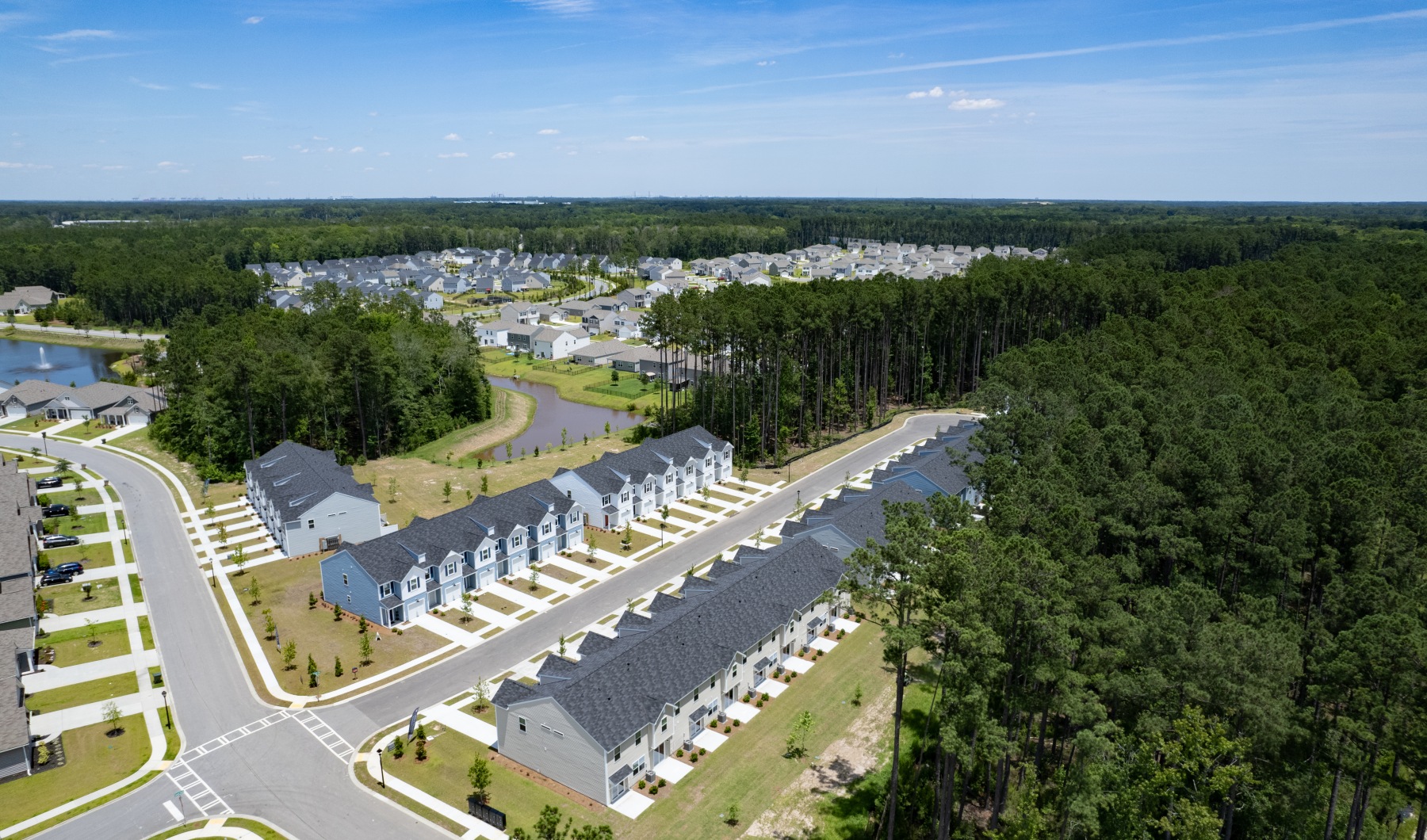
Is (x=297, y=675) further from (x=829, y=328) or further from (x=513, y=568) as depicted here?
(x=829, y=328)

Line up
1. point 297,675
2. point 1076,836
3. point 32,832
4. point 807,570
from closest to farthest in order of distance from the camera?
point 1076,836 < point 32,832 < point 297,675 < point 807,570

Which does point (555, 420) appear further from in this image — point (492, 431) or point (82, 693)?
point (82, 693)

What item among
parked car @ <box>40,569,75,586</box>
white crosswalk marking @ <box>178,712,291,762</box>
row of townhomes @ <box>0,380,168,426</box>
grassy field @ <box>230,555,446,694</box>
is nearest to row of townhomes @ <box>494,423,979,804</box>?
grassy field @ <box>230,555,446,694</box>

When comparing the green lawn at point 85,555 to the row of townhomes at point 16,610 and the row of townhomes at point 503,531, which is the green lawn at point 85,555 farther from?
the row of townhomes at point 503,531

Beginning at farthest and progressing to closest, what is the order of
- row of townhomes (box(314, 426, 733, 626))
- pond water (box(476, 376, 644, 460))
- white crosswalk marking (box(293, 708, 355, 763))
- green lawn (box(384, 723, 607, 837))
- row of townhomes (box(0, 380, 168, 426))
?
row of townhomes (box(0, 380, 168, 426)) < pond water (box(476, 376, 644, 460)) < row of townhomes (box(314, 426, 733, 626)) < white crosswalk marking (box(293, 708, 355, 763)) < green lawn (box(384, 723, 607, 837))

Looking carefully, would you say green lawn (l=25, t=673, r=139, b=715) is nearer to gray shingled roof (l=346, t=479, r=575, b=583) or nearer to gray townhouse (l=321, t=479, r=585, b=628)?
gray townhouse (l=321, t=479, r=585, b=628)

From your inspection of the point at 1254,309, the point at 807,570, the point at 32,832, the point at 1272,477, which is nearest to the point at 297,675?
the point at 32,832
